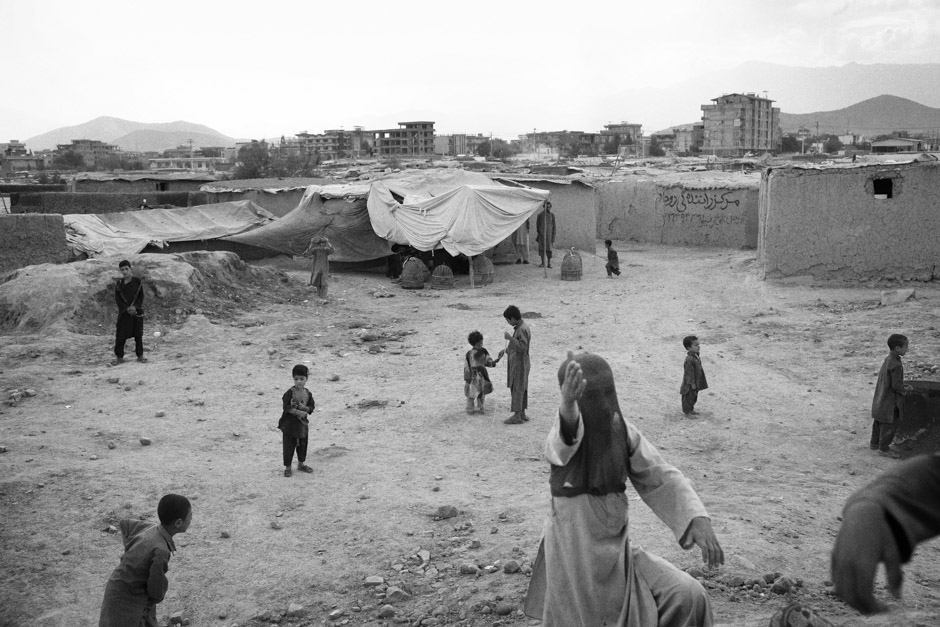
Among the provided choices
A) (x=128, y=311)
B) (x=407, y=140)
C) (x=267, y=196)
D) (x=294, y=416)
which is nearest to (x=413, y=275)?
(x=128, y=311)

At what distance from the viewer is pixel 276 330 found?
11977 millimetres

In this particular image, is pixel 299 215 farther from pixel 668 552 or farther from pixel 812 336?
pixel 668 552

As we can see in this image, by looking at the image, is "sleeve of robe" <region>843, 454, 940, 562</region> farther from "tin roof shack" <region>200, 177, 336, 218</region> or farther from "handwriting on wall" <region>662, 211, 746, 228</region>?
"tin roof shack" <region>200, 177, 336, 218</region>

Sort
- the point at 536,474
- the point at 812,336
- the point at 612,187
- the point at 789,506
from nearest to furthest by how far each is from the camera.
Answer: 1. the point at 789,506
2. the point at 536,474
3. the point at 812,336
4. the point at 612,187

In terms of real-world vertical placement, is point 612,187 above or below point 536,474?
above

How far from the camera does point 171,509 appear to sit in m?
3.79

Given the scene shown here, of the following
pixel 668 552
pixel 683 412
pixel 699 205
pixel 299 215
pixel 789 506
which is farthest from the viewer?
pixel 699 205

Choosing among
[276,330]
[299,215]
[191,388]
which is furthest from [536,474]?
[299,215]

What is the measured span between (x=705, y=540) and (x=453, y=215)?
14.0 metres

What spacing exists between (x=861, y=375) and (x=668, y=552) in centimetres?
560

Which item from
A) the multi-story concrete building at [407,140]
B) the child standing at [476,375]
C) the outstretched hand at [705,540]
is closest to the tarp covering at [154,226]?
the child standing at [476,375]

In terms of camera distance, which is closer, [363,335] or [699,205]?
[363,335]

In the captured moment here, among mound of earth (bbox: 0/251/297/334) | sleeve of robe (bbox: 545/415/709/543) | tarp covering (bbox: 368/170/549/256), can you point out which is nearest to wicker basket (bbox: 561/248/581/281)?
tarp covering (bbox: 368/170/549/256)

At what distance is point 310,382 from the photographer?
9406 mm
